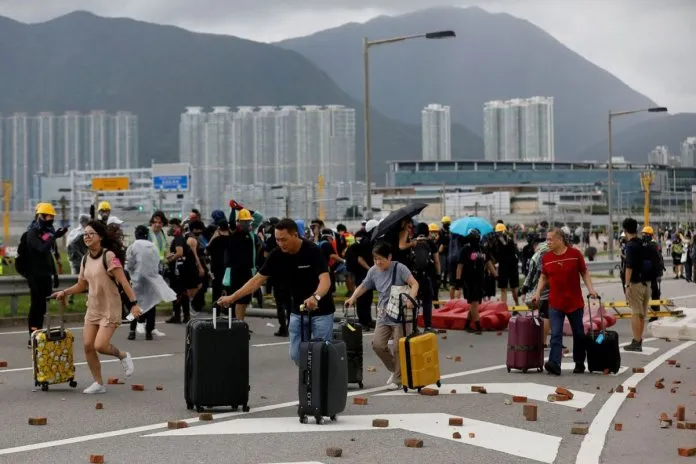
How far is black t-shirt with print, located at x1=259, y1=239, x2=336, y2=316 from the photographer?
404 inches

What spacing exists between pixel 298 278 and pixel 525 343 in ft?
13.3

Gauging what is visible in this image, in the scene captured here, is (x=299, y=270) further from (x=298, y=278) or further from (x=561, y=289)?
(x=561, y=289)

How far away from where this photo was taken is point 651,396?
1186 cm

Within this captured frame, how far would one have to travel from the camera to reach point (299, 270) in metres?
10.3

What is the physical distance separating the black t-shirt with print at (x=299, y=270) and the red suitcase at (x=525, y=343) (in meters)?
3.76

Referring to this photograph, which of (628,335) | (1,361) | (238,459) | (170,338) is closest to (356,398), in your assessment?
(238,459)

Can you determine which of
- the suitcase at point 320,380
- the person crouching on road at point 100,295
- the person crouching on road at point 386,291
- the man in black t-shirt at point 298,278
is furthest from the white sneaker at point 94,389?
the suitcase at point 320,380

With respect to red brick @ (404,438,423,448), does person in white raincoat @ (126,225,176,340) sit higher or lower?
higher

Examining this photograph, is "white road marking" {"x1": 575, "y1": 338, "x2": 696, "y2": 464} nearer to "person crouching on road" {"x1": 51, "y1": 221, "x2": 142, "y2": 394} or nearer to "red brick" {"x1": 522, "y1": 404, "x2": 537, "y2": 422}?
"red brick" {"x1": 522, "y1": 404, "x2": 537, "y2": 422}

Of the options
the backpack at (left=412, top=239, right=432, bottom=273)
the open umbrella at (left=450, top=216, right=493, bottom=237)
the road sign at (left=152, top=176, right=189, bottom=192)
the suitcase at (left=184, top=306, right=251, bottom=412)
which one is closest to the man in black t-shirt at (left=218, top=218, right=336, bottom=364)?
the suitcase at (left=184, top=306, right=251, bottom=412)

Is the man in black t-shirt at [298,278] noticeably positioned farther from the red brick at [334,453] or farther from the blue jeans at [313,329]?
the red brick at [334,453]

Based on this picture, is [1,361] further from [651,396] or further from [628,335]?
[628,335]

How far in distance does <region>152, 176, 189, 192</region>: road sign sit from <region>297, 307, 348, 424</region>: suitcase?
98165 mm

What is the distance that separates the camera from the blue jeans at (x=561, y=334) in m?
13.3
